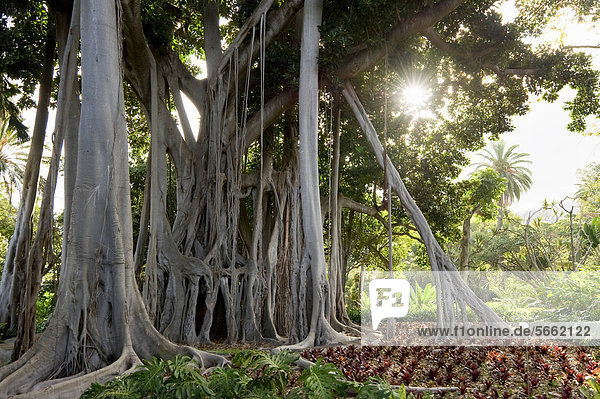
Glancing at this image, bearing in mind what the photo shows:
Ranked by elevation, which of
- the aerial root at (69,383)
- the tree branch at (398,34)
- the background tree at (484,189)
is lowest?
the aerial root at (69,383)

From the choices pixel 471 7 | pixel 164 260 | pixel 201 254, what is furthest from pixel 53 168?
pixel 471 7

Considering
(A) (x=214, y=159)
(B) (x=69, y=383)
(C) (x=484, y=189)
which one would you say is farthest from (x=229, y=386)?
(C) (x=484, y=189)

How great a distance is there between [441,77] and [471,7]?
1.74 meters

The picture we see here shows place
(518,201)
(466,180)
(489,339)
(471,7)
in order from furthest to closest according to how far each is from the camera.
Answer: (518,201) < (466,180) < (471,7) < (489,339)

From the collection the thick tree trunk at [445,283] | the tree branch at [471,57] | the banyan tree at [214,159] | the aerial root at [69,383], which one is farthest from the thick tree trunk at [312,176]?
the aerial root at [69,383]

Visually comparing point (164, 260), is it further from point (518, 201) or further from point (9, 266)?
point (518, 201)

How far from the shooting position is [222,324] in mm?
6559

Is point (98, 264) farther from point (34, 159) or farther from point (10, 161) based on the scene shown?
point (10, 161)

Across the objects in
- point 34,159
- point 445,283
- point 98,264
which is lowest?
point 445,283

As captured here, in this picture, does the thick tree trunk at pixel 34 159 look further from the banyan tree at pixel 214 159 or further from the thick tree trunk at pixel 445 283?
the thick tree trunk at pixel 445 283

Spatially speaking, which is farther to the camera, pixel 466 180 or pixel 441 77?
pixel 466 180

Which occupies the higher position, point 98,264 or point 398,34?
point 398,34

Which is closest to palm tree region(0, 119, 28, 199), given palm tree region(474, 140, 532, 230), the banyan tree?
the banyan tree

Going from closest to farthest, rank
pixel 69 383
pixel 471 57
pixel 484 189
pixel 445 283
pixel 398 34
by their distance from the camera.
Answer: pixel 69 383, pixel 445 283, pixel 398 34, pixel 471 57, pixel 484 189
